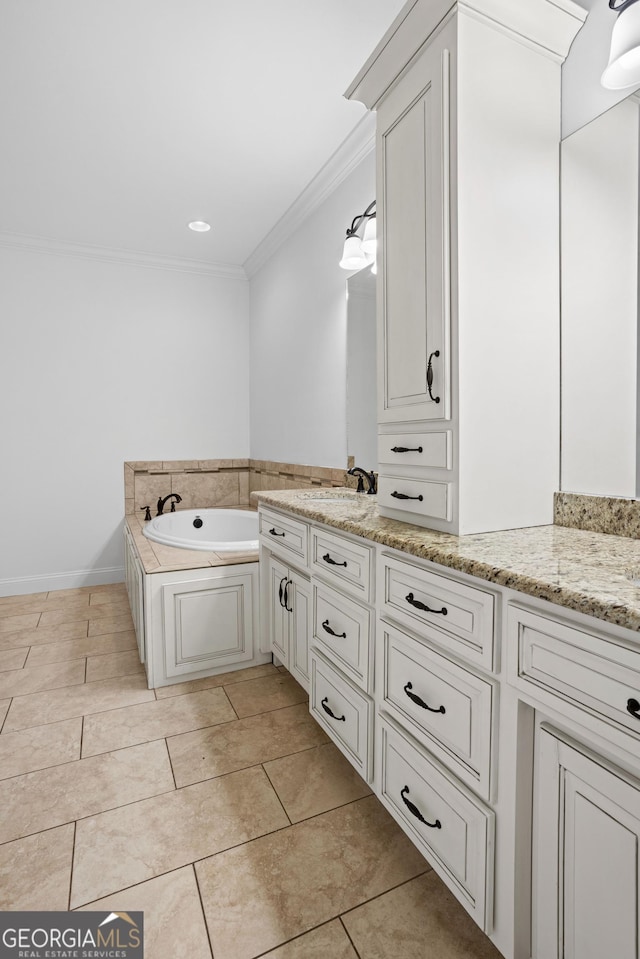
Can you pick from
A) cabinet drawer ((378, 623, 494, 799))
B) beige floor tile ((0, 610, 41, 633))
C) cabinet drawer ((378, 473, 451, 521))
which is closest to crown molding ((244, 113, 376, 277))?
cabinet drawer ((378, 473, 451, 521))

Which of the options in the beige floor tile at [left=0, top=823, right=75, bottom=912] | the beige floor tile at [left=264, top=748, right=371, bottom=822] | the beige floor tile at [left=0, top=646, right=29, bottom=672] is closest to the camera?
the beige floor tile at [left=0, top=823, right=75, bottom=912]

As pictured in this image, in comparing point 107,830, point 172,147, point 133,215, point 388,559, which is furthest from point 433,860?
point 133,215

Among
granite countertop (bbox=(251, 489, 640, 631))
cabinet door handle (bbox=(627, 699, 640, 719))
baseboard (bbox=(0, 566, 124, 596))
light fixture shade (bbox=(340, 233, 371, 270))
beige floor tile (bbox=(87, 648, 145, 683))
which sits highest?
light fixture shade (bbox=(340, 233, 371, 270))

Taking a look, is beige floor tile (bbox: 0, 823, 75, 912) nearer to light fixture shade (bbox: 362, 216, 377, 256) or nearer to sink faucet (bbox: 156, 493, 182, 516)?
light fixture shade (bbox: 362, 216, 377, 256)

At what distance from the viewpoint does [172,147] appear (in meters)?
2.55

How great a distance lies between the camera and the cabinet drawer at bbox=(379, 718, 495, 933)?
3.31 ft

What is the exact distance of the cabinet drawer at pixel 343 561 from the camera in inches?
56.4

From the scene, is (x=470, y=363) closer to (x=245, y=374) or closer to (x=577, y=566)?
(x=577, y=566)

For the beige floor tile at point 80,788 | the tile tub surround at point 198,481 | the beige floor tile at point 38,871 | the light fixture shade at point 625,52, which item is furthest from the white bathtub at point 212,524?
the light fixture shade at point 625,52

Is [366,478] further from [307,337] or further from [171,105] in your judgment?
[171,105]

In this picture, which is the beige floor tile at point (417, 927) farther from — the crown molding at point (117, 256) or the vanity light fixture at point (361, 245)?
the crown molding at point (117, 256)

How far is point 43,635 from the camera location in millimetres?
2947

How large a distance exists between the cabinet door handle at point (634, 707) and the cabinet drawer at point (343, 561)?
2.49 ft

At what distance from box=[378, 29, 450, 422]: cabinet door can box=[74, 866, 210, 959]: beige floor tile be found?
1394mm
